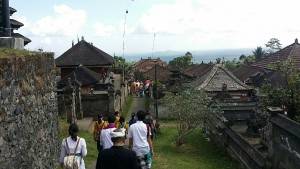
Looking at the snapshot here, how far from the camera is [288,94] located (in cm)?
1518

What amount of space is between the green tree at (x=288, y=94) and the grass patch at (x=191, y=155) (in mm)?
2990

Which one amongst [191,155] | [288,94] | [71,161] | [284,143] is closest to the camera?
[71,161]

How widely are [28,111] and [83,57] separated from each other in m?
26.1

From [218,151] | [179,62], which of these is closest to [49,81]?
[218,151]

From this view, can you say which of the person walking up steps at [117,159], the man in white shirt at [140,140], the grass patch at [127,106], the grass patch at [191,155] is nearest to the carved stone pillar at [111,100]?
the grass patch at [127,106]

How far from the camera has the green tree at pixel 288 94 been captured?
48.9ft

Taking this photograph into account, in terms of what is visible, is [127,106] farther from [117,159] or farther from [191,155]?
[117,159]

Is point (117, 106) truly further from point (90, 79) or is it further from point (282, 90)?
point (282, 90)

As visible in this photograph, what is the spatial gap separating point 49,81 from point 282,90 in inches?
353

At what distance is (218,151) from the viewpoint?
18859 millimetres

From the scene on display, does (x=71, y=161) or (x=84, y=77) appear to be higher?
(x=84, y=77)

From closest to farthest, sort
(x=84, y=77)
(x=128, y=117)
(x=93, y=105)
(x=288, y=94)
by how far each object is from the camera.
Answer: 1. (x=288, y=94)
2. (x=93, y=105)
3. (x=128, y=117)
4. (x=84, y=77)

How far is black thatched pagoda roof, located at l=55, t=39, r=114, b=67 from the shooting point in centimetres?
3475

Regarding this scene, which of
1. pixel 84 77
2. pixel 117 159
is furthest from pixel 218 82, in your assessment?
pixel 117 159
